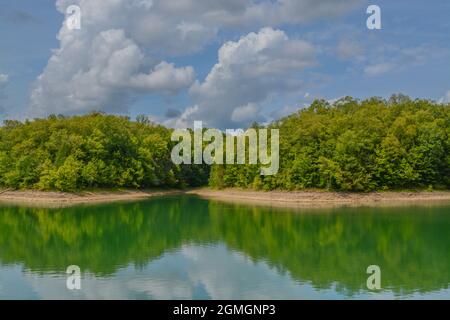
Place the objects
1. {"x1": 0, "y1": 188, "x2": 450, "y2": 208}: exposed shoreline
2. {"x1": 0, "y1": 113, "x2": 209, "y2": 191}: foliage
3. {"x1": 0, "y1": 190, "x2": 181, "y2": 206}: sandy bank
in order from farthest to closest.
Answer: {"x1": 0, "y1": 113, "x2": 209, "y2": 191}: foliage < {"x1": 0, "y1": 190, "x2": 181, "y2": 206}: sandy bank < {"x1": 0, "y1": 188, "x2": 450, "y2": 208}: exposed shoreline

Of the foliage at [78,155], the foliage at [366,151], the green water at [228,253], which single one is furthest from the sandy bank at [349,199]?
the foliage at [78,155]

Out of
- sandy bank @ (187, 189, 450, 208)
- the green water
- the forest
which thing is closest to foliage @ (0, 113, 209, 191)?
the forest

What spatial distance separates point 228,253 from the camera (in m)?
23.8

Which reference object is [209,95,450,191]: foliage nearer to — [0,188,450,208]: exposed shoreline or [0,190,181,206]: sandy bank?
[0,188,450,208]: exposed shoreline

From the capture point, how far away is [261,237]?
2845 centimetres

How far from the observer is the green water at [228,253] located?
1680 centimetres

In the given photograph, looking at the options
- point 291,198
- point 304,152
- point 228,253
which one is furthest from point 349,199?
point 228,253

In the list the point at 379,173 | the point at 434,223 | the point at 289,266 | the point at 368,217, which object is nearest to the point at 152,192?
the point at 379,173

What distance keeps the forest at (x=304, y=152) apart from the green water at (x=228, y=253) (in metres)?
10.1

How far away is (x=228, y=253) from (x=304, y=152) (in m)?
29.6

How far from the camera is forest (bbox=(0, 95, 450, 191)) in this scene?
50031 mm

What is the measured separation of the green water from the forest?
10076mm

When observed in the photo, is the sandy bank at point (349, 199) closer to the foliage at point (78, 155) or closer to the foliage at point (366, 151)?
the foliage at point (366, 151)
